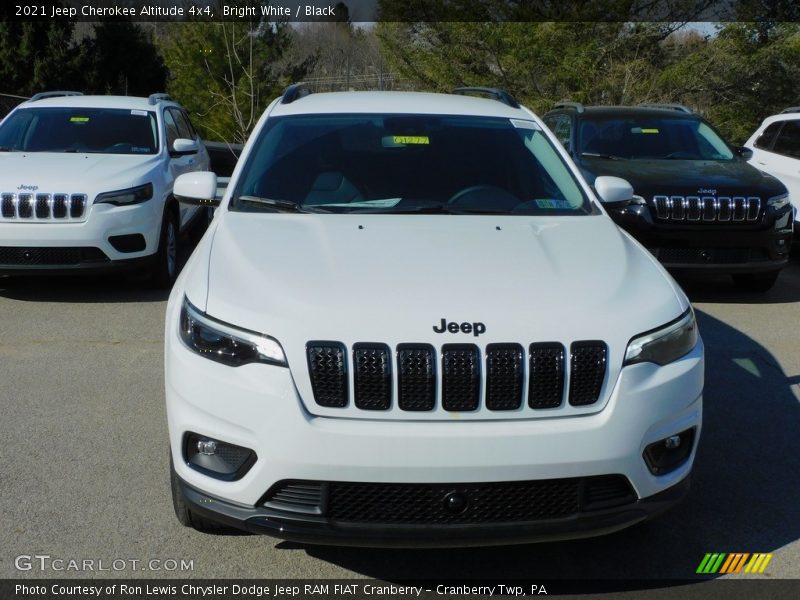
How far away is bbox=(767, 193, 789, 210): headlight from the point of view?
8055 mm

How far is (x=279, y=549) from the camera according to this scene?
3627 mm

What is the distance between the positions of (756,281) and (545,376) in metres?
6.11

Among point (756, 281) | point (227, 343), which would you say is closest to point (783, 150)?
point (756, 281)

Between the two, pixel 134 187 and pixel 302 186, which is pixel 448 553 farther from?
pixel 134 187

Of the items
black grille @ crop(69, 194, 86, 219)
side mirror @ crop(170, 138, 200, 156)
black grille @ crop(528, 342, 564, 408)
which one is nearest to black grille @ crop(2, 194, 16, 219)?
black grille @ crop(69, 194, 86, 219)

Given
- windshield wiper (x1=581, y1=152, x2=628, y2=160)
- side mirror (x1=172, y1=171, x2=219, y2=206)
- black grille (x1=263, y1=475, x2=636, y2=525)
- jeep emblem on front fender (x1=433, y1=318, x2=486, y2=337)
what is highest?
jeep emblem on front fender (x1=433, y1=318, x2=486, y2=337)

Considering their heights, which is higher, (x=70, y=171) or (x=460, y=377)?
(x=460, y=377)

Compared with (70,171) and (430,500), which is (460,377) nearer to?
(430,500)

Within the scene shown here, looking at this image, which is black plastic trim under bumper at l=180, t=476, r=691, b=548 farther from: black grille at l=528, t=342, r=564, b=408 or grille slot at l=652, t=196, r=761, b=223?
grille slot at l=652, t=196, r=761, b=223

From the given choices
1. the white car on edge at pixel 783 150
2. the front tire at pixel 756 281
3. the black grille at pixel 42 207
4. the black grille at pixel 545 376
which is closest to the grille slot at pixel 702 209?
the front tire at pixel 756 281

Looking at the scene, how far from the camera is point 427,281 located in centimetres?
339

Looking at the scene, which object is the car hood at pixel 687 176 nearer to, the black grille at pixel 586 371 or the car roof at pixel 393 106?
the car roof at pixel 393 106

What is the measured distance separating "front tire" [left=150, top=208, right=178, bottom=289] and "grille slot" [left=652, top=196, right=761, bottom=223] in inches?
164

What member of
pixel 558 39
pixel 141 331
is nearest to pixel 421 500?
pixel 141 331
